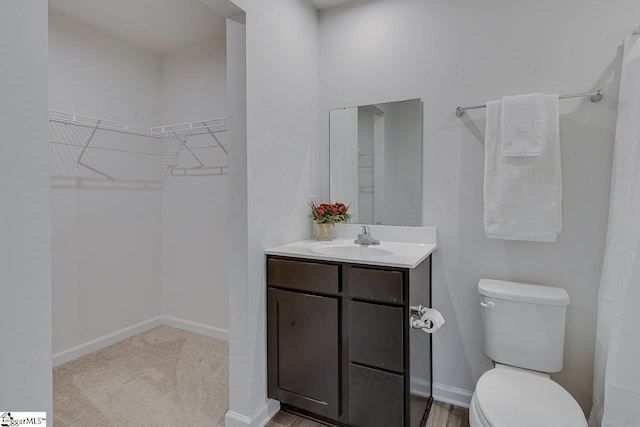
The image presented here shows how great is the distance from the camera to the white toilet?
1.31 meters

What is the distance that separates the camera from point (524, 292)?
5.49ft

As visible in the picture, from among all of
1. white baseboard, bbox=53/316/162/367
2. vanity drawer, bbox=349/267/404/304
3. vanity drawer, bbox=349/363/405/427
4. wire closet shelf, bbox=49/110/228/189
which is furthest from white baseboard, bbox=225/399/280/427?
wire closet shelf, bbox=49/110/228/189

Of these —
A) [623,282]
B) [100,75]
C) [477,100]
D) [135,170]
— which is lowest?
[623,282]

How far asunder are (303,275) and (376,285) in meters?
0.39

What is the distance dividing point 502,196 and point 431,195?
1.34 feet

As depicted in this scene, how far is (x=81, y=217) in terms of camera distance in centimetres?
259

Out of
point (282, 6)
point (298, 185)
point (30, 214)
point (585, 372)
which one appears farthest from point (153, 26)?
point (585, 372)

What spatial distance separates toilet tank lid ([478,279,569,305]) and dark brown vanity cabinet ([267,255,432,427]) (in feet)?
1.06

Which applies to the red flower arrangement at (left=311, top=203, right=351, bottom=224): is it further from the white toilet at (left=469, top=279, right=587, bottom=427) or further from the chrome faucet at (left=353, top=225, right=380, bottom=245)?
the white toilet at (left=469, top=279, right=587, bottom=427)

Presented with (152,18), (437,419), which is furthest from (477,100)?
(152,18)

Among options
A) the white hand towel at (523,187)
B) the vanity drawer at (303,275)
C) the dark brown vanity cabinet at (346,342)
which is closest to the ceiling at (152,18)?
the white hand towel at (523,187)

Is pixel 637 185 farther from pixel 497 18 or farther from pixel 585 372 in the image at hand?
pixel 497 18

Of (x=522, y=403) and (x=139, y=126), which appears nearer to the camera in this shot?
(x=522, y=403)

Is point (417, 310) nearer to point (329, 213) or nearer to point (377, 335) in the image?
point (377, 335)
